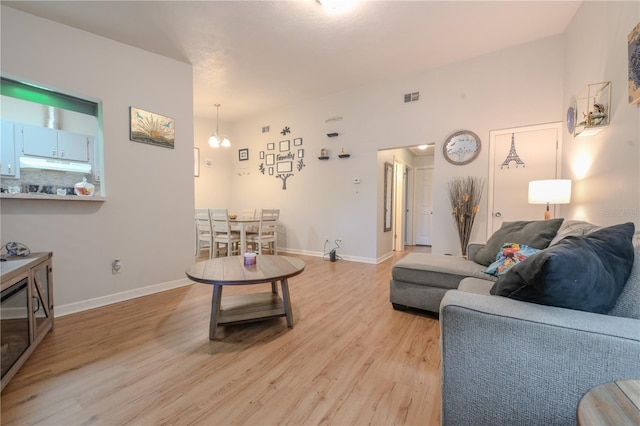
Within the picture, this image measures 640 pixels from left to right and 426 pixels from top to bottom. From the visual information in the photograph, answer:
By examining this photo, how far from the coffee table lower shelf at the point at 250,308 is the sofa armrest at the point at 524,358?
143 centimetres

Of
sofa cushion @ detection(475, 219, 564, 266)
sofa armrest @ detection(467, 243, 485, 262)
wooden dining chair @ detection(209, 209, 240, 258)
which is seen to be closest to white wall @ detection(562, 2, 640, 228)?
sofa cushion @ detection(475, 219, 564, 266)

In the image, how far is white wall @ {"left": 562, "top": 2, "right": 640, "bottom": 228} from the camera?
68.3 inches

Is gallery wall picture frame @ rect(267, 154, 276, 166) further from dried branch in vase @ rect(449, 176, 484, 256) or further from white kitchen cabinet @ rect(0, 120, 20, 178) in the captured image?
white kitchen cabinet @ rect(0, 120, 20, 178)

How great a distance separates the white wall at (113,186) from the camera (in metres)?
2.28

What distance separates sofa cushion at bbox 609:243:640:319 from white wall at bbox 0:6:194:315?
11.8 feet

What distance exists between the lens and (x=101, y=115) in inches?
104

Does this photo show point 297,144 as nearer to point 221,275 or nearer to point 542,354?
point 221,275

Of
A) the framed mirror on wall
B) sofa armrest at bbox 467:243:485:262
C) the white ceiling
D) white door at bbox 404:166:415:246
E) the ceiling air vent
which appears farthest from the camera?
white door at bbox 404:166:415:246

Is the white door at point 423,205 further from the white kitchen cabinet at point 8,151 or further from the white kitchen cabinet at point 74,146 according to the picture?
the white kitchen cabinet at point 8,151

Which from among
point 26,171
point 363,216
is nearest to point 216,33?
point 26,171

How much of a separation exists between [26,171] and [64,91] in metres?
0.87

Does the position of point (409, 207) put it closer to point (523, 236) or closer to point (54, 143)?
point (523, 236)

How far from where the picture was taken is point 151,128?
2.97 meters

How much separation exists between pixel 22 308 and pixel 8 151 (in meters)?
1.69
